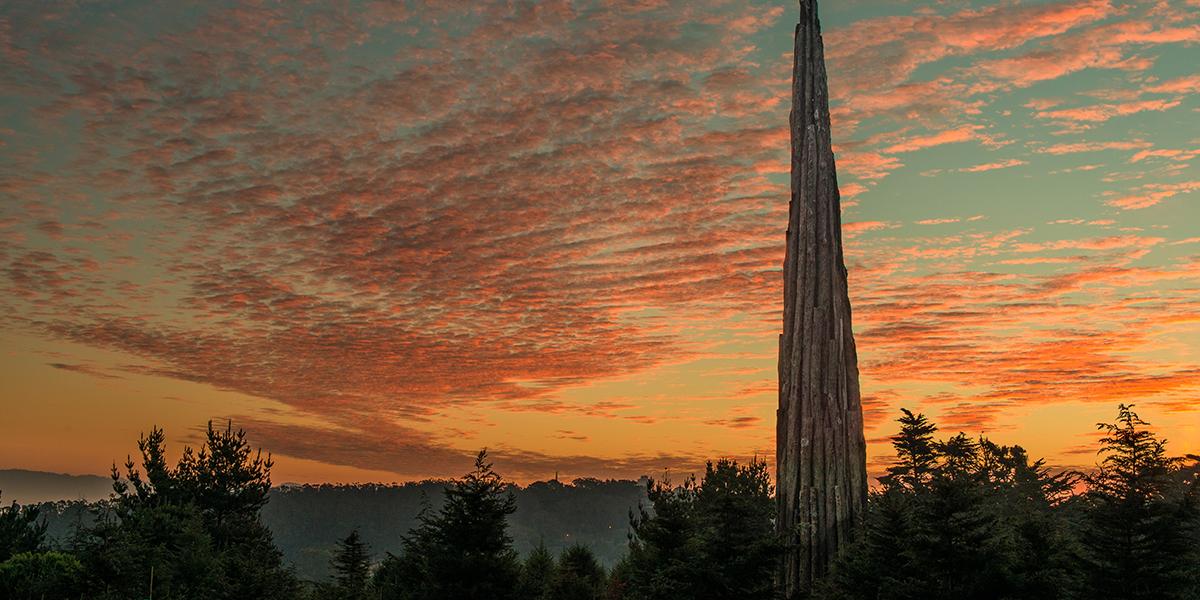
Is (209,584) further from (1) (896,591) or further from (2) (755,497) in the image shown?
(2) (755,497)

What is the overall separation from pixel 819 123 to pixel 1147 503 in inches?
677

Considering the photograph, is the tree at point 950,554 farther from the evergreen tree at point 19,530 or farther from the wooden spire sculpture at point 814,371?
the evergreen tree at point 19,530

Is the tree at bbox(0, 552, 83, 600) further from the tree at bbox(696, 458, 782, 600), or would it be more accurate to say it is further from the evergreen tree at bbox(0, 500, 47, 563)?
the tree at bbox(696, 458, 782, 600)

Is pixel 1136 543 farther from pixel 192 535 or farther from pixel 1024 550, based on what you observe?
pixel 192 535

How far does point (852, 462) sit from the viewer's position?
105 ft

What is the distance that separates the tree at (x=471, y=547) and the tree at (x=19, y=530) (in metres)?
25.6

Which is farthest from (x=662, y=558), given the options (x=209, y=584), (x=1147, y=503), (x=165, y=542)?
(x=165, y=542)

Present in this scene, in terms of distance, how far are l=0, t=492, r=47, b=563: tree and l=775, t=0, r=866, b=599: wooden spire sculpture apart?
1319 inches

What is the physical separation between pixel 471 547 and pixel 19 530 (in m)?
30.1

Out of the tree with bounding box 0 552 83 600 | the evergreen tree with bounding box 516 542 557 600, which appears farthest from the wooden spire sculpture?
the tree with bounding box 0 552 83 600

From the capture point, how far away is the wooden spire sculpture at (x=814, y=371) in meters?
31.5

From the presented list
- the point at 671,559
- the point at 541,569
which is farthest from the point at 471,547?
the point at 541,569

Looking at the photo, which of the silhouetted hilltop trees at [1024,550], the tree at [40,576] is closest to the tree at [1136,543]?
the silhouetted hilltop trees at [1024,550]

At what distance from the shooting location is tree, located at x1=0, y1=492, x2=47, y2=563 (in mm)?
44906
